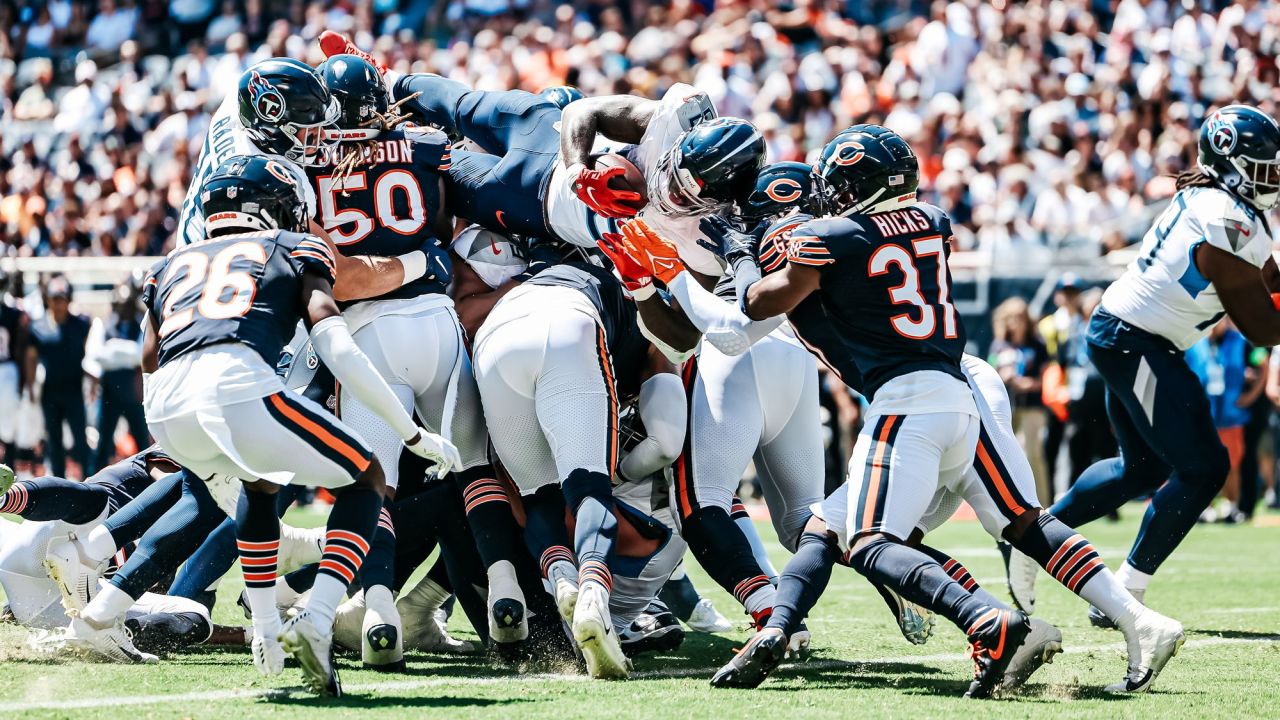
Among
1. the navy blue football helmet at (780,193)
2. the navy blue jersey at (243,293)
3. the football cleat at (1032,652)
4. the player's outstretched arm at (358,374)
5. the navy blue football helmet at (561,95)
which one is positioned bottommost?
the football cleat at (1032,652)

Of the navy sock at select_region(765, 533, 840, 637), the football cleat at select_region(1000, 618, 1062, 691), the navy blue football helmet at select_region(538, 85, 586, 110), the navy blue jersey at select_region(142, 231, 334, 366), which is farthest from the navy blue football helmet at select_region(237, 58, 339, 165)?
the football cleat at select_region(1000, 618, 1062, 691)

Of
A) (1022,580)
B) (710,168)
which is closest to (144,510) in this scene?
(710,168)

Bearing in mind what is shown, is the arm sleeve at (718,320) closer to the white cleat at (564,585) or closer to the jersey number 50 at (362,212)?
the white cleat at (564,585)

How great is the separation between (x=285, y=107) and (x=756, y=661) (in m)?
2.39

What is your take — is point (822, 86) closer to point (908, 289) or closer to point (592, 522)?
point (908, 289)

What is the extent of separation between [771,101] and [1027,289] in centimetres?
432

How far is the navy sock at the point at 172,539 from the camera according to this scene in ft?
16.1

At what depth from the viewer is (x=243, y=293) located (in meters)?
4.35

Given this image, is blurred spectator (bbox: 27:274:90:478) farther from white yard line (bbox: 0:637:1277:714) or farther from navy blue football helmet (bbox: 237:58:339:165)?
white yard line (bbox: 0:637:1277:714)

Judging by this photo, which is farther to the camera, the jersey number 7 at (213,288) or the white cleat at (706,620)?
the white cleat at (706,620)

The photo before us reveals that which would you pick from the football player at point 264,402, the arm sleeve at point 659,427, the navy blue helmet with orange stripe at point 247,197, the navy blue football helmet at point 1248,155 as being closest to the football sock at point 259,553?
the football player at point 264,402

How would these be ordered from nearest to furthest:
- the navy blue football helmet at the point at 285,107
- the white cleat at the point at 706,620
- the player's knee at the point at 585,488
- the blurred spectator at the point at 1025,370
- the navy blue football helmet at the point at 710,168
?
the player's knee at the point at 585,488 → the navy blue football helmet at the point at 710,168 → the navy blue football helmet at the point at 285,107 → the white cleat at the point at 706,620 → the blurred spectator at the point at 1025,370

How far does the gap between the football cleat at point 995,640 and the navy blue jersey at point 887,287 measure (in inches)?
32.0

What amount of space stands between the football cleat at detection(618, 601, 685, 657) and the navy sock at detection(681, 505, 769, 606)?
0.32 metres
